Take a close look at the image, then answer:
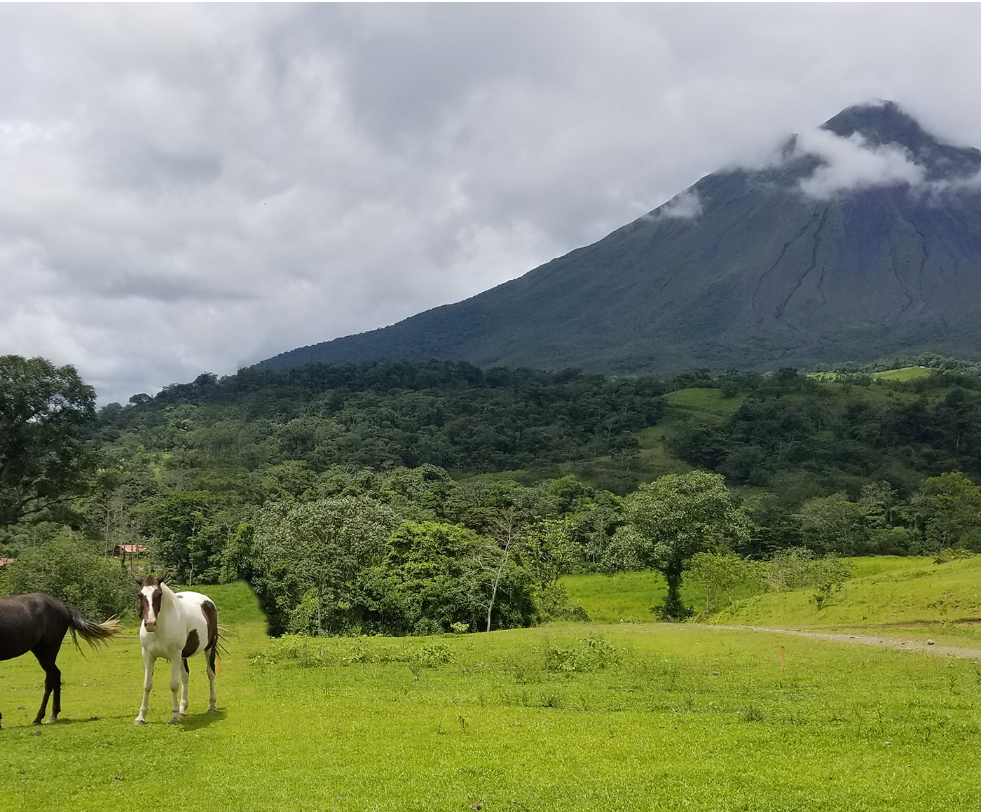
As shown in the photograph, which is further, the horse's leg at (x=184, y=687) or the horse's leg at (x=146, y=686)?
the horse's leg at (x=184, y=687)

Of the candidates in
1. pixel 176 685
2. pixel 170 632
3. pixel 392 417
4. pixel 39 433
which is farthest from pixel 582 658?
pixel 392 417

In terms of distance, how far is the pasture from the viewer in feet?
25.5

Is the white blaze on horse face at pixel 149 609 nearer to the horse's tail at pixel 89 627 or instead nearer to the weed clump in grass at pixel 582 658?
the horse's tail at pixel 89 627

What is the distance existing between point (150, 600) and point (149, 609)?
12cm

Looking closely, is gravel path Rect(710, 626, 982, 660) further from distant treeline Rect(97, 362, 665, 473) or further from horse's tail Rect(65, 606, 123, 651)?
distant treeline Rect(97, 362, 665, 473)

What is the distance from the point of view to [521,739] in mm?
9906

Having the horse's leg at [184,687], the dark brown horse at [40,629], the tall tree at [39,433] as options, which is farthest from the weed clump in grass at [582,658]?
the tall tree at [39,433]

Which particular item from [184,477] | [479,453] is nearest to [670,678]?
[184,477]

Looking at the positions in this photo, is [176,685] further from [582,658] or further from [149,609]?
[582,658]

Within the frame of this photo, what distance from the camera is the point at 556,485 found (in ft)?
226

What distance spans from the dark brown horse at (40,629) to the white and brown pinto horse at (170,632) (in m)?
1.23

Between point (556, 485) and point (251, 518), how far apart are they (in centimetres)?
2832

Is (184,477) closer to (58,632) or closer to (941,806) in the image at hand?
(58,632)

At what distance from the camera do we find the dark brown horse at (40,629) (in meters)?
10.4
